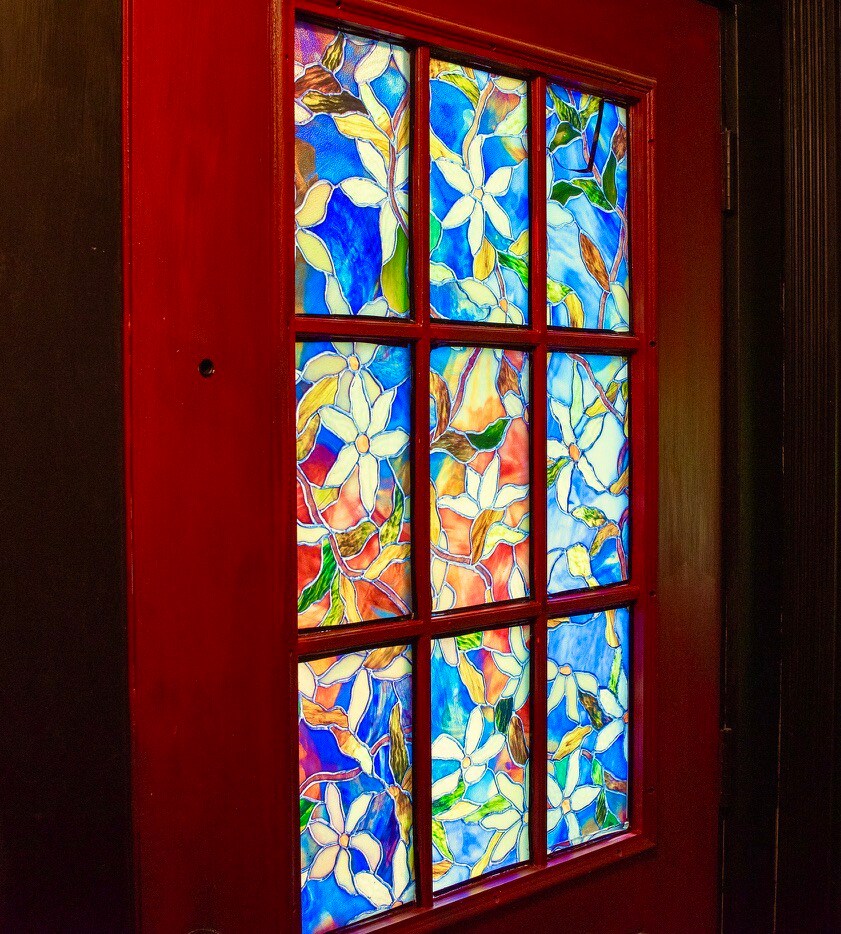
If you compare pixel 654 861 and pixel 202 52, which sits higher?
pixel 202 52

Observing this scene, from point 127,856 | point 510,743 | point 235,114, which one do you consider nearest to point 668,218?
point 235,114

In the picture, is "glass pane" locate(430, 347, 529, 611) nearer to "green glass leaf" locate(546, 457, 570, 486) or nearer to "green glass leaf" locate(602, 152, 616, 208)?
"green glass leaf" locate(546, 457, 570, 486)

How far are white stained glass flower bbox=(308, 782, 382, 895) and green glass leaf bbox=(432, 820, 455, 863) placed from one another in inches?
3.7

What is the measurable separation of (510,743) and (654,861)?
13.8 inches

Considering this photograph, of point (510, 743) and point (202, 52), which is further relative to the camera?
point (510, 743)

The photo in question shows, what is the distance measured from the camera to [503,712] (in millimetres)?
1069

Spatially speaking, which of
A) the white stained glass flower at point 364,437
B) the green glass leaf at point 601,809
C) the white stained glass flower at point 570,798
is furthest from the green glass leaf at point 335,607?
the green glass leaf at point 601,809

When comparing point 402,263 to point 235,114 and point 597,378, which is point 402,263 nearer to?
point 235,114

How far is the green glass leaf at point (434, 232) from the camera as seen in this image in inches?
39.4

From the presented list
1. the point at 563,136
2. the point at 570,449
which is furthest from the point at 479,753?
the point at 563,136

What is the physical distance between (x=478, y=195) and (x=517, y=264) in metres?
0.11

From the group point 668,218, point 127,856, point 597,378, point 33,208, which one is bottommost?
point 127,856

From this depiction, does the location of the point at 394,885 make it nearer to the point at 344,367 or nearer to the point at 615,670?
the point at 615,670

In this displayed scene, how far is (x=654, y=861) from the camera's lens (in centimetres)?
119
